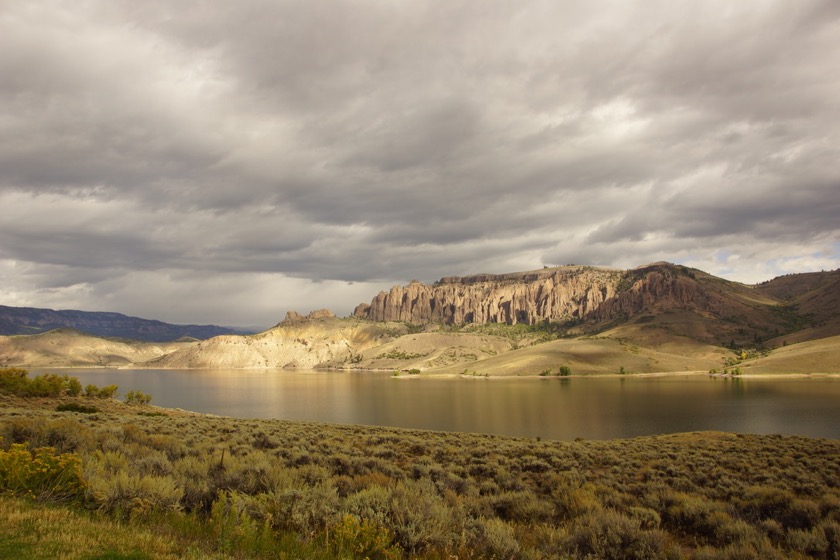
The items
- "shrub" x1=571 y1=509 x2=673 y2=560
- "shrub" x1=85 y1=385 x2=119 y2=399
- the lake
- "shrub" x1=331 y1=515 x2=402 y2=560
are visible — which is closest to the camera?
"shrub" x1=331 y1=515 x2=402 y2=560

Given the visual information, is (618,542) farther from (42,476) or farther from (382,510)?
(42,476)

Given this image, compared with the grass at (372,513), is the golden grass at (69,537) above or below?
above

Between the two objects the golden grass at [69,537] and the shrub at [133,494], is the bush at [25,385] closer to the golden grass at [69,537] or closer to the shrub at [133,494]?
the shrub at [133,494]

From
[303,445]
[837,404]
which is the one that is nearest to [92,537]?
[303,445]

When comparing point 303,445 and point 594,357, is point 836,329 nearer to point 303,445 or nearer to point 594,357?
point 594,357

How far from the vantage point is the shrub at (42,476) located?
26.8ft

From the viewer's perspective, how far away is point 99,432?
15.1 metres

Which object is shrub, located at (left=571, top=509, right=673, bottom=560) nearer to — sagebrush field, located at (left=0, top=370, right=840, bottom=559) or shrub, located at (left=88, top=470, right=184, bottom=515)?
sagebrush field, located at (left=0, top=370, right=840, bottom=559)

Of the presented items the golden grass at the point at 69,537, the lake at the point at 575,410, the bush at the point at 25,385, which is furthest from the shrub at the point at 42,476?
the lake at the point at 575,410

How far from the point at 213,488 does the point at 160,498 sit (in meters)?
1.27

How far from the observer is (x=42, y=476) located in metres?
8.45

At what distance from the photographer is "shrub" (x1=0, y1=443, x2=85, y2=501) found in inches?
321

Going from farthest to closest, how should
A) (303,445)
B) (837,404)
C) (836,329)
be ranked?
(836,329) → (837,404) → (303,445)

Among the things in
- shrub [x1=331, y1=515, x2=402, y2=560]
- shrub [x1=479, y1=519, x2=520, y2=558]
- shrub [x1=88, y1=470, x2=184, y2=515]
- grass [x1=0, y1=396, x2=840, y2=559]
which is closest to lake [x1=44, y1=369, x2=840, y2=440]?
grass [x1=0, y1=396, x2=840, y2=559]
